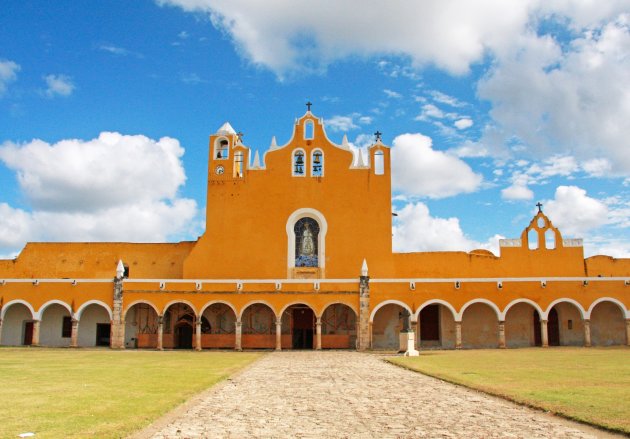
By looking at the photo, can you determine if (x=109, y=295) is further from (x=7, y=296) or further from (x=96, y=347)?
(x=7, y=296)

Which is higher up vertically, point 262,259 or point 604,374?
point 262,259

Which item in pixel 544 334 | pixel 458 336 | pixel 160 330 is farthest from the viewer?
pixel 160 330

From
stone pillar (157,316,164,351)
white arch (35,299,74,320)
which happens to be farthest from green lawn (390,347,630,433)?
white arch (35,299,74,320)

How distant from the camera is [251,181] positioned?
32094mm

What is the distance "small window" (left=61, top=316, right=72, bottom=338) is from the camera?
103 ft

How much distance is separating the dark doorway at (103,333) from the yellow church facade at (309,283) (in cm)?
11

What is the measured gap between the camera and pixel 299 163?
32.4m

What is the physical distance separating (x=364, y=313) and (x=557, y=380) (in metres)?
15.1

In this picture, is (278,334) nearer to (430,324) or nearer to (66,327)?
(430,324)

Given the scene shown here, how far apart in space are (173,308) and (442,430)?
24188mm

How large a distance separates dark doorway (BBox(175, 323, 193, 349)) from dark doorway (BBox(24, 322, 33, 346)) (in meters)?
7.87

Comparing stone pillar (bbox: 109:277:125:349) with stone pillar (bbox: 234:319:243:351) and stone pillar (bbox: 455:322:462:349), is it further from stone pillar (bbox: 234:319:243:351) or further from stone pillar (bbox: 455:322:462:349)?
stone pillar (bbox: 455:322:462:349)

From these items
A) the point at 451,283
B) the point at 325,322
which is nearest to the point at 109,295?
the point at 325,322

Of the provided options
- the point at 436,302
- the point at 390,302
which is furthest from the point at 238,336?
the point at 436,302
